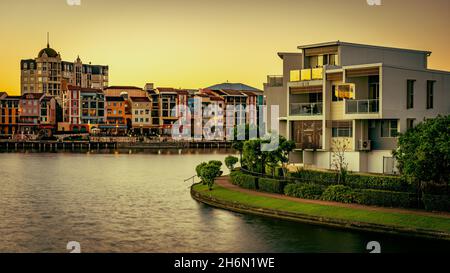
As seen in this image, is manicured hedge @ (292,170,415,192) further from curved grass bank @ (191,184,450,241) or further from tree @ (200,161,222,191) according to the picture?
tree @ (200,161,222,191)

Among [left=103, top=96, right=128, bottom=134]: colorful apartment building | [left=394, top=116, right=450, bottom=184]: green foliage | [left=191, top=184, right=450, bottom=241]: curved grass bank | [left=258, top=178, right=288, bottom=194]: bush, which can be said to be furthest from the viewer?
[left=103, top=96, right=128, bottom=134]: colorful apartment building

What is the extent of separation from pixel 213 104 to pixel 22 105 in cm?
5008

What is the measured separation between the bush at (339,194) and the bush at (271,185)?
3910 millimetres

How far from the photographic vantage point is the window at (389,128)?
42406 mm

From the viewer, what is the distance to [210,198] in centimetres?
4175

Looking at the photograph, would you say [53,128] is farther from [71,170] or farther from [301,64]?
[301,64]

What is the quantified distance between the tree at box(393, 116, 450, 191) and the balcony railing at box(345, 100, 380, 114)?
345 inches

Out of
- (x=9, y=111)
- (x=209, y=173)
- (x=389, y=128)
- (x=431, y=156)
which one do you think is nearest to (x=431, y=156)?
(x=431, y=156)

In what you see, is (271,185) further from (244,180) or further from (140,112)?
(140,112)

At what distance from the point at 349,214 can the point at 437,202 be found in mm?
4400

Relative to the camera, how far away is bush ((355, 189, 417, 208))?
32.5 meters

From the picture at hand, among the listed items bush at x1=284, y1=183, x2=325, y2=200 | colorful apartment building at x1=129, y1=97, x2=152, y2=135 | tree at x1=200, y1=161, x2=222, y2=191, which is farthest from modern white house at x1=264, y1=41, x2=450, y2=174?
colorful apartment building at x1=129, y1=97, x2=152, y2=135

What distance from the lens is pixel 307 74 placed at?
47.4 metres

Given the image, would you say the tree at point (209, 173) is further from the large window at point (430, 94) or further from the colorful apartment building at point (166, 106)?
the colorful apartment building at point (166, 106)
